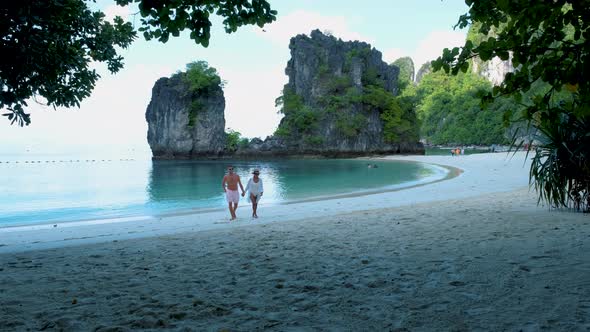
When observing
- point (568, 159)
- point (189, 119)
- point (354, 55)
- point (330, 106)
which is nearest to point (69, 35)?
point (568, 159)

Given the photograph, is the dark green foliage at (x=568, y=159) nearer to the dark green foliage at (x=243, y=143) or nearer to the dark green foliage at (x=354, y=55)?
the dark green foliage at (x=243, y=143)

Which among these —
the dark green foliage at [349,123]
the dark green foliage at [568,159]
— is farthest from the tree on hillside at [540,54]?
the dark green foliage at [349,123]

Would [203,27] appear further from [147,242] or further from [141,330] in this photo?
[147,242]

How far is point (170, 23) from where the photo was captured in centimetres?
381

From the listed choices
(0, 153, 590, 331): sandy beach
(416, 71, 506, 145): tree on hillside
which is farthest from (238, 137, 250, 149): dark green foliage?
(0, 153, 590, 331): sandy beach

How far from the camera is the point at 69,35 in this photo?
229 inches

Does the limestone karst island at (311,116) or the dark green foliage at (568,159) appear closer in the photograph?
the dark green foliage at (568,159)

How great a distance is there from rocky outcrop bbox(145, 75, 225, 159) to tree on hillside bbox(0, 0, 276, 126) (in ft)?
211

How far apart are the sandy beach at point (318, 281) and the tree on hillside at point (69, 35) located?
2283 millimetres

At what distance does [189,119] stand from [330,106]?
2341 centimetres

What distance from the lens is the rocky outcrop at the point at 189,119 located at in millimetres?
69938

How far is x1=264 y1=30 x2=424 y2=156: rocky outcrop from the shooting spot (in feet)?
226

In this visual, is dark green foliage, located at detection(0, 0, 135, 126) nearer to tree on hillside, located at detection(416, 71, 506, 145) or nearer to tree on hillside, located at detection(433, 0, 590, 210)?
tree on hillside, located at detection(433, 0, 590, 210)

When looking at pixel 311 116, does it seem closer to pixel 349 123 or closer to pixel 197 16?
pixel 349 123
